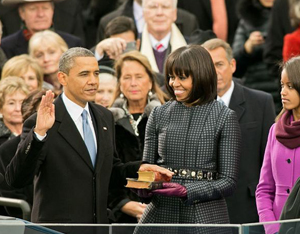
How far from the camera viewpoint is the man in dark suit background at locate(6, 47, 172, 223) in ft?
23.0

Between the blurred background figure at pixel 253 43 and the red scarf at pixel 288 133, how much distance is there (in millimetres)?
3852

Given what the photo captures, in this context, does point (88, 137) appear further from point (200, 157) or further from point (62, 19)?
point (62, 19)

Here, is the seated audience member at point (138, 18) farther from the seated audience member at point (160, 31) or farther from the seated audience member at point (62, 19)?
the seated audience member at point (160, 31)

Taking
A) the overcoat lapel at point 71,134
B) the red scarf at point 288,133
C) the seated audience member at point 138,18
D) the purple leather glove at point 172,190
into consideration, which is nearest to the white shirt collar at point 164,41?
the seated audience member at point 138,18

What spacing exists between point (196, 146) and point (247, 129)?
6.25ft

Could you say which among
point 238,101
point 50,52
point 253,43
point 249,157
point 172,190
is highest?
point 253,43

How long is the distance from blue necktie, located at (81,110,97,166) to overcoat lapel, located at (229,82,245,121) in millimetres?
1760

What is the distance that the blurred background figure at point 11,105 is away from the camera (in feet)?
30.4

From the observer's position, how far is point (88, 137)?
7391mm

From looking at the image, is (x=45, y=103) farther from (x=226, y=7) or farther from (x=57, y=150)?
(x=226, y=7)

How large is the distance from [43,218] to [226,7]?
553 cm

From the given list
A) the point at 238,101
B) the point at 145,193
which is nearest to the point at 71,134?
the point at 145,193

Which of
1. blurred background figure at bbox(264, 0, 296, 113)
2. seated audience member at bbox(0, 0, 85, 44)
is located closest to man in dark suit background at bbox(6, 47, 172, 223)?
blurred background figure at bbox(264, 0, 296, 113)

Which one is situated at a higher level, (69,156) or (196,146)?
(196,146)
